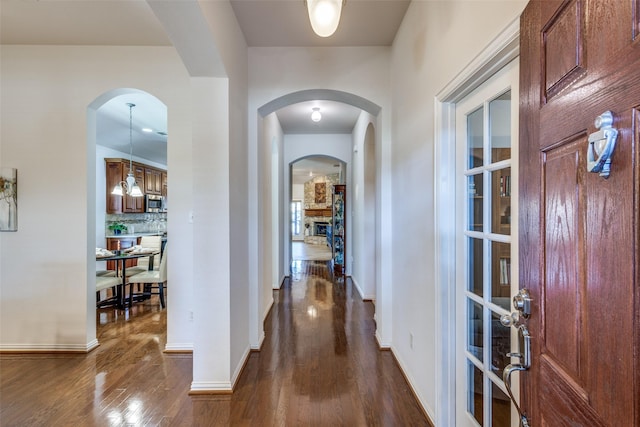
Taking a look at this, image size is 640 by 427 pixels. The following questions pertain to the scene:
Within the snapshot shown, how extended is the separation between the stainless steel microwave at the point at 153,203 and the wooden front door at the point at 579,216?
27.4 ft

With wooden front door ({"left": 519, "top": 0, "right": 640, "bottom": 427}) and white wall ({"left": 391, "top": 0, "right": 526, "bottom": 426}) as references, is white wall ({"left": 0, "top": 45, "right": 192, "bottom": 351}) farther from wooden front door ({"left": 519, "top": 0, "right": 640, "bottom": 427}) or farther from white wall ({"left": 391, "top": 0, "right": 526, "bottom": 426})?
wooden front door ({"left": 519, "top": 0, "right": 640, "bottom": 427})

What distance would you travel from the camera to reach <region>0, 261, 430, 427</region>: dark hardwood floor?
81.4 inches

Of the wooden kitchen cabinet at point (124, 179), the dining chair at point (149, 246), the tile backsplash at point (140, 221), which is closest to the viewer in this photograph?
the dining chair at point (149, 246)

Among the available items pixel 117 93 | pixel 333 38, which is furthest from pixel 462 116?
pixel 117 93

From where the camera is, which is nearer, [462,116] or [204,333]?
[462,116]

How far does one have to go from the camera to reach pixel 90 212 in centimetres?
311

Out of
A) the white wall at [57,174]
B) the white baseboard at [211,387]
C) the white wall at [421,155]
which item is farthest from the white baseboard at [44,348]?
the white wall at [421,155]

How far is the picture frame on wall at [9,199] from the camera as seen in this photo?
3025mm

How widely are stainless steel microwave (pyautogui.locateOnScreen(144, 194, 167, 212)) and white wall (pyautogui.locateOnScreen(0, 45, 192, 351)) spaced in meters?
4.68

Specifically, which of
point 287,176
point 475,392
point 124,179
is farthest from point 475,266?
point 124,179

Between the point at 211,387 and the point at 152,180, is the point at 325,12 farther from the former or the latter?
the point at 152,180

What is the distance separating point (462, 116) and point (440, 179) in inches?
15.2

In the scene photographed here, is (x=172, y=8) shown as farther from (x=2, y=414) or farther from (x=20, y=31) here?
(x=2, y=414)

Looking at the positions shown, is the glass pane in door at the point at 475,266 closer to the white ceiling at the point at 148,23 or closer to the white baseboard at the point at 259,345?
the white ceiling at the point at 148,23
